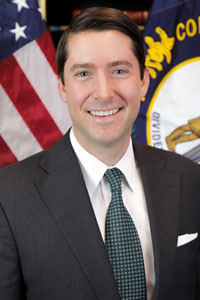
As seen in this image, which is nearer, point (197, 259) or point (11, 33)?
point (197, 259)

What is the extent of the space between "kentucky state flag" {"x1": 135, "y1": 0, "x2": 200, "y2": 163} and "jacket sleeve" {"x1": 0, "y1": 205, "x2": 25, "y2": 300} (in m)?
1.41

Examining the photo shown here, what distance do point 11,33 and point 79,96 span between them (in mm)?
1173

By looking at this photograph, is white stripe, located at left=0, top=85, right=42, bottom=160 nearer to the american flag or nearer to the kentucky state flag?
the american flag

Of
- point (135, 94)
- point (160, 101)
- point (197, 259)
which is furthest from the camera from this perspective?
point (160, 101)

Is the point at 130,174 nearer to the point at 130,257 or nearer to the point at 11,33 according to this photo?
the point at 130,257

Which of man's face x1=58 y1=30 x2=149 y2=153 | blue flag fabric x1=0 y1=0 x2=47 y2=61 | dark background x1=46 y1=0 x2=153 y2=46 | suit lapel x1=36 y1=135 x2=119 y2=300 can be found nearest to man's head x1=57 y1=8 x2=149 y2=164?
man's face x1=58 y1=30 x2=149 y2=153

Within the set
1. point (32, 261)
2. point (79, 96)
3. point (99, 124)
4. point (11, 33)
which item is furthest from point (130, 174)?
point (11, 33)

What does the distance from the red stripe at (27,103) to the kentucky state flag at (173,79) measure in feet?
1.88

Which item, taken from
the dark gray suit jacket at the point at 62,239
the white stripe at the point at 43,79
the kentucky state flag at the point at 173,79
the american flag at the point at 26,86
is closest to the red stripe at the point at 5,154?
the american flag at the point at 26,86

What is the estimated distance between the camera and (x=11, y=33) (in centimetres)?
225

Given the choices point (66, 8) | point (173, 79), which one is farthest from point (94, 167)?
point (66, 8)

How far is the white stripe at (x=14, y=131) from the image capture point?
2309mm

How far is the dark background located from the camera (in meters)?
2.88

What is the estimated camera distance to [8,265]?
3.86 feet
